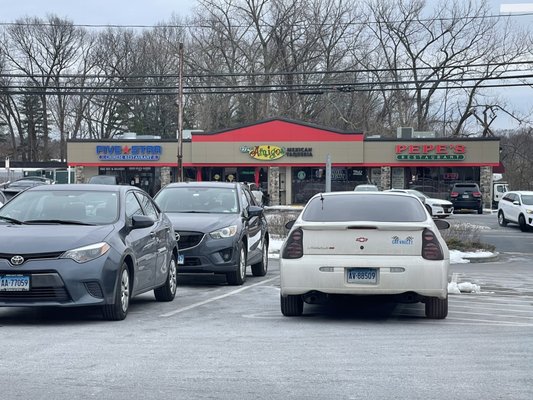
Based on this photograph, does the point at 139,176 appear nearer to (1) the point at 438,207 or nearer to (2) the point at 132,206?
(1) the point at 438,207

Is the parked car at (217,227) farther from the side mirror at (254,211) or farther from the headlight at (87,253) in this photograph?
the headlight at (87,253)

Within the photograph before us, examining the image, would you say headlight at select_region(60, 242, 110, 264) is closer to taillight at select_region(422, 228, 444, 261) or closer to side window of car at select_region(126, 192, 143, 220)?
side window of car at select_region(126, 192, 143, 220)

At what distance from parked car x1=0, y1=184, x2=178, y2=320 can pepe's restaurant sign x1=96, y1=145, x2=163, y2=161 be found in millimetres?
47196

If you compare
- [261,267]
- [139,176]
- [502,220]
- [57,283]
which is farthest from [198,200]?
[139,176]

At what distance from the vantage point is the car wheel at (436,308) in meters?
10.4

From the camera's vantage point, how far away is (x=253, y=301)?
12547 millimetres

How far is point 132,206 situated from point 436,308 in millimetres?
3910

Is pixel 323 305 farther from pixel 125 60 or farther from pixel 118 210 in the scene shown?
pixel 125 60

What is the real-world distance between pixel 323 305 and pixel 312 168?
45970 mm

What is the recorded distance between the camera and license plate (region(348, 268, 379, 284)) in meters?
10.0

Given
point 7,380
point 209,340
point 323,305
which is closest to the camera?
point 7,380

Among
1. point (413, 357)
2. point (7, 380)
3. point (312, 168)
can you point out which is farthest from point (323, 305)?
point (312, 168)

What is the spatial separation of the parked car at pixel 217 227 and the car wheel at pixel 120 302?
364 centimetres

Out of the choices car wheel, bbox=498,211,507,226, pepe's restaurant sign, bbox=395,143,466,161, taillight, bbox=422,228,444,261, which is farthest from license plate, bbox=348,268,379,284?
pepe's restaurant sign, bbox=395,143,466,161
